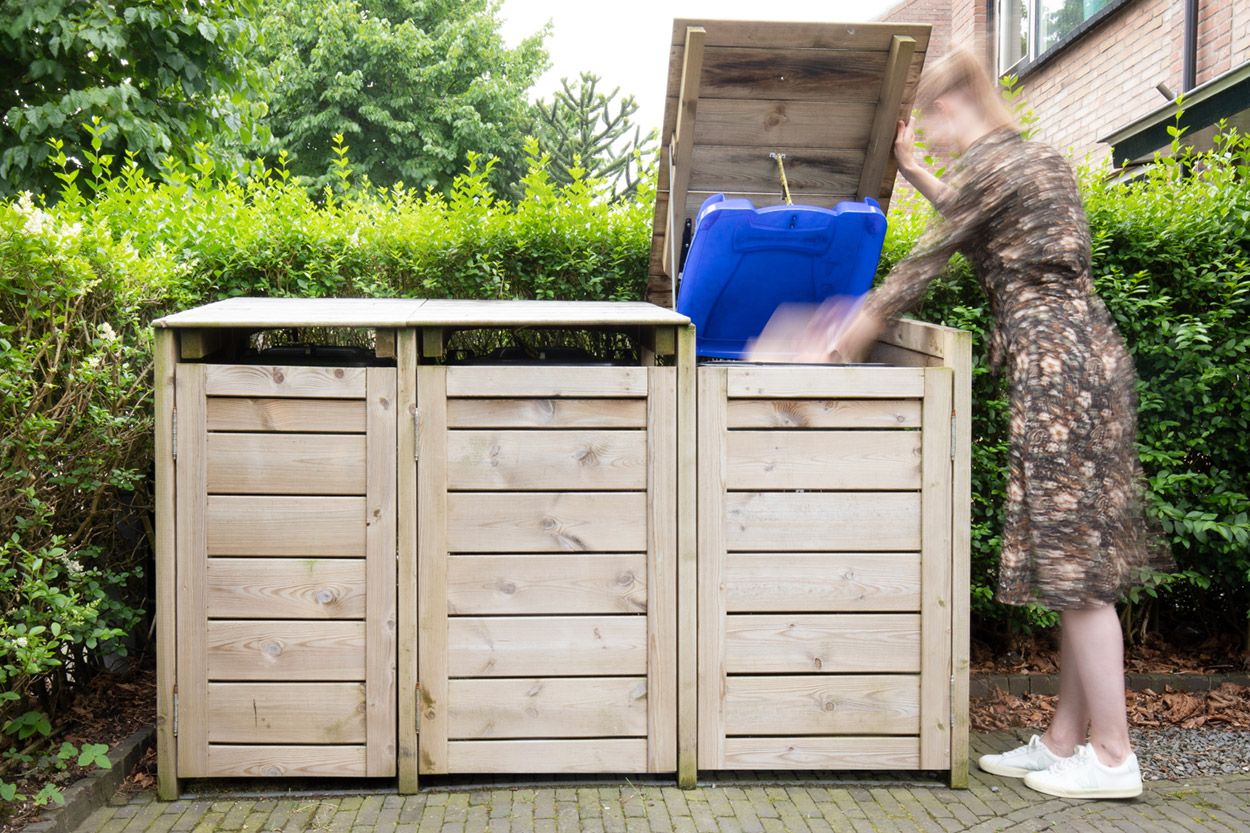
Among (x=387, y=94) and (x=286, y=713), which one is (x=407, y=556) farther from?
(x=387, y=94)

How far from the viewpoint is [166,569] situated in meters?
3.54

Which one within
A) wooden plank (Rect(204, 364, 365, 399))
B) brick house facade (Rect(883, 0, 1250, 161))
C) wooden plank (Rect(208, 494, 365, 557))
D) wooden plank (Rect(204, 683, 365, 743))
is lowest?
wooden plank (Rect(204, 683, 365, 743))

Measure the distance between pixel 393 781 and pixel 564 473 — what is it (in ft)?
3.92

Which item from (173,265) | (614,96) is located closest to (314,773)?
(173,265)

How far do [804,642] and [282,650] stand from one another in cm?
168

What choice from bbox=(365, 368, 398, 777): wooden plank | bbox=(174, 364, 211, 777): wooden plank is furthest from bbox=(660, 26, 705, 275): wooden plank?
bbox=(174, 364, 211, 777): wooden plank

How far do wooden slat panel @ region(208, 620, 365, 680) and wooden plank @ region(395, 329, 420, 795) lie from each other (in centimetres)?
16

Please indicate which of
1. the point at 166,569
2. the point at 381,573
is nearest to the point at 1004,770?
the point at 381,573

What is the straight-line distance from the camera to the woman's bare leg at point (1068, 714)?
3.82m

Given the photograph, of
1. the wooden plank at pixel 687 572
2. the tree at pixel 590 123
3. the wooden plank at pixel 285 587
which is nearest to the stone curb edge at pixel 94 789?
the wooden plank at pixel 285 587

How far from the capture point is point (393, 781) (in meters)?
3.74

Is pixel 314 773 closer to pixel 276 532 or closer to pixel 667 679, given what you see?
pixel 276 532

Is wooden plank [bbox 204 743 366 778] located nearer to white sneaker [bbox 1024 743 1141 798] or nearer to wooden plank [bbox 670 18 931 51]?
white sneaker [bbox 1024 743 1141 798]

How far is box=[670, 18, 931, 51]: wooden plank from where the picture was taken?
401 centimetres
